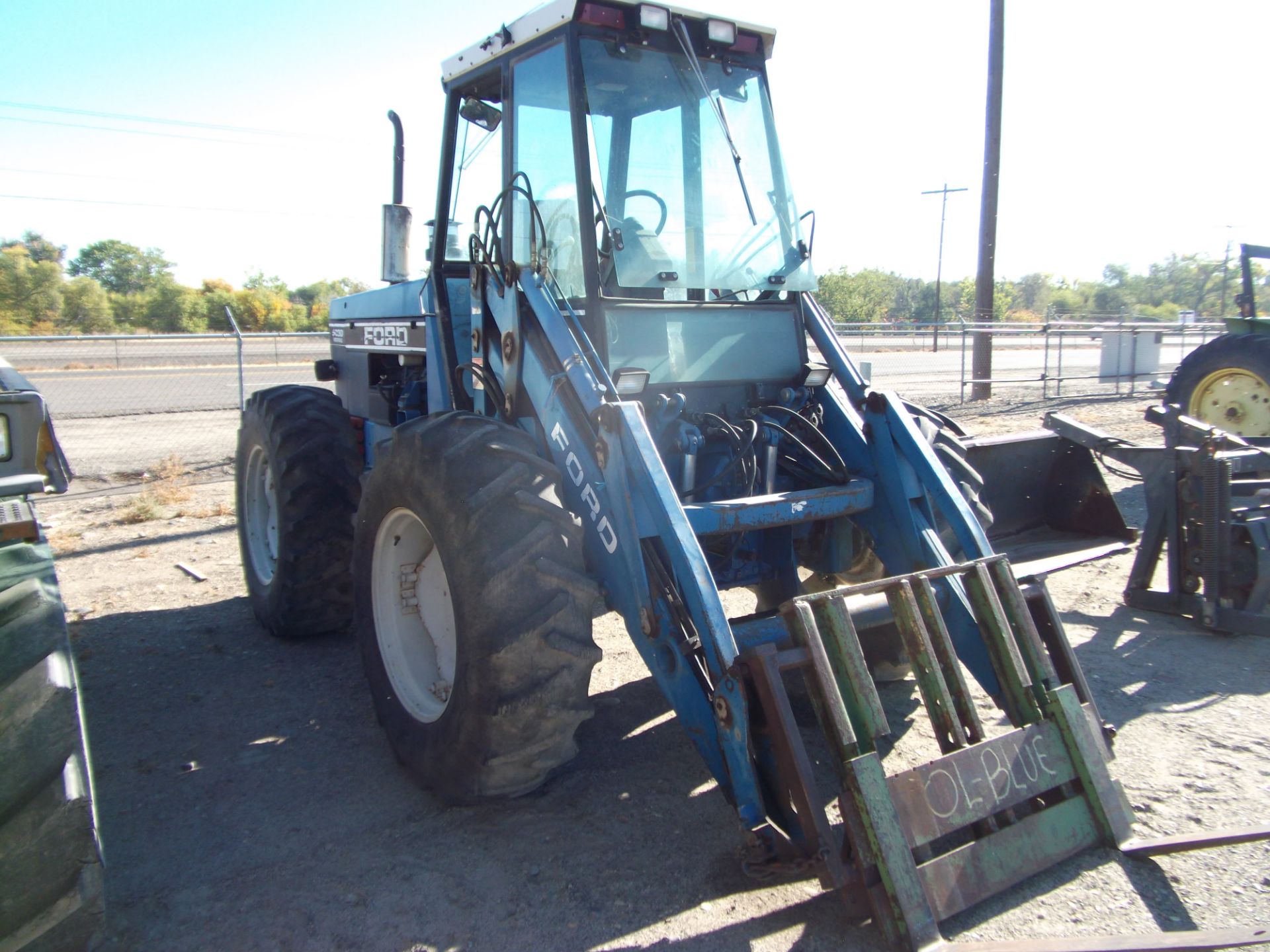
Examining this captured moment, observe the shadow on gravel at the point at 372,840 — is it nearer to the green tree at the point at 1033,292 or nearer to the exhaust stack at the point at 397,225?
the exhaust stack at the point at 397,225

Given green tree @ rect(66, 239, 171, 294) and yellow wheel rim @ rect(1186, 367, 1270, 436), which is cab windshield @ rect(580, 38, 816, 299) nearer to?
yellow wheel rim @ rect(1186, 367, 1270, 436)

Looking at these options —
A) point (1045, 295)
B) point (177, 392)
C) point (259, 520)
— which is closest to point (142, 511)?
point (259, 520)

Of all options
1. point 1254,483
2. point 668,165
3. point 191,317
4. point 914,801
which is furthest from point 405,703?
point 191,317

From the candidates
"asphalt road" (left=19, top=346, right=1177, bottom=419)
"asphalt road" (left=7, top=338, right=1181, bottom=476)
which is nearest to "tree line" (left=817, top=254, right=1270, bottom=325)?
"asphalt road" (left=19, top=346, right=1177, bottom=419)

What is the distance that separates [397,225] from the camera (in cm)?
525

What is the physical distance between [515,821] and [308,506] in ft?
8.06

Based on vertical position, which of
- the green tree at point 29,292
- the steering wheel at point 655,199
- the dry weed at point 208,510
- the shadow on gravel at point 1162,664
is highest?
the green tree at point 29,292

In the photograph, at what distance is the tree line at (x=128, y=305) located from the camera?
142ft

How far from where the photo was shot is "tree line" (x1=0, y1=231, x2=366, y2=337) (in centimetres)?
4319

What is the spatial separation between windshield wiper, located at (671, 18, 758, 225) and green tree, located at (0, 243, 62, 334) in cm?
4641

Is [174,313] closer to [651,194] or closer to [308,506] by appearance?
[308,506]

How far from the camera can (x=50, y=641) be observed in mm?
2211

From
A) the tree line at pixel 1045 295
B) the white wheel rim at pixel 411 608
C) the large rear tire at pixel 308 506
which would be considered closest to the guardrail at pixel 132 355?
the large rear tire at pixel 308 506

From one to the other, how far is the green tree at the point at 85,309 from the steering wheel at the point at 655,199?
46309mm
